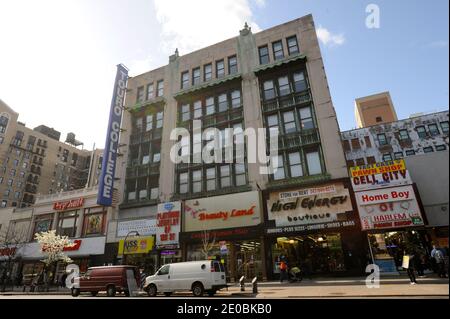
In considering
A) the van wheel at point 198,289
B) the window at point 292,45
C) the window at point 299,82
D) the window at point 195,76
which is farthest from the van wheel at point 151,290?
the window at point 292,45

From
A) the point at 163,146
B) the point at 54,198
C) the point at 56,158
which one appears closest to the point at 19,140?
the point at 56,158

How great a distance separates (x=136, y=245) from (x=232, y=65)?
944 inches

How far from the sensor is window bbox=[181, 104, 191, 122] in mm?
34938

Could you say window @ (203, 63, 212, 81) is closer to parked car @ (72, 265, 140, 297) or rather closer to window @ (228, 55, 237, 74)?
window @ (228, 55, 237, 74)

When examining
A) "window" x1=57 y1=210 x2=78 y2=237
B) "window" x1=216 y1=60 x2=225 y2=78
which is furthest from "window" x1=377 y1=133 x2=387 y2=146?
"window" x1=57 y1=210 x2=78 y2=237

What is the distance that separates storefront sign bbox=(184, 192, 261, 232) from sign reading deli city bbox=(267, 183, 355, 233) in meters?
1.64

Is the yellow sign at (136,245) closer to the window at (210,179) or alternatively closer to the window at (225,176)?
the window at (210,179)

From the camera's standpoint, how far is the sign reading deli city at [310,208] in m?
23.7

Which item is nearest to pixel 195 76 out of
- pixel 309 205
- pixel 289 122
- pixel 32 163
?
pixel 289 122

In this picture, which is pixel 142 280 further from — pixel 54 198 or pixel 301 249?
pixel 54 198

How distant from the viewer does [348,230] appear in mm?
23047

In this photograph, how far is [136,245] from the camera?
30812 millimetres

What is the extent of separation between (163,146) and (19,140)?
6552cm

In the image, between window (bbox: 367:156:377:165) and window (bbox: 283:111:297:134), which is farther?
window (bbox: 367:156:377:165)
